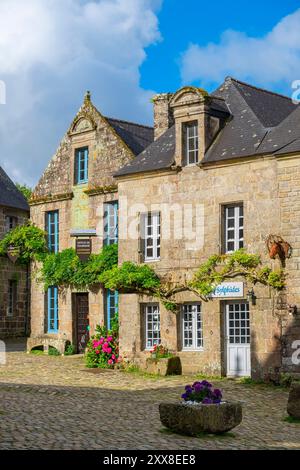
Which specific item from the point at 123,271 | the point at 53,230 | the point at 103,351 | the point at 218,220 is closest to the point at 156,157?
the point at 218,220

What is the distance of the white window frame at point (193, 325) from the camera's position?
21781mm

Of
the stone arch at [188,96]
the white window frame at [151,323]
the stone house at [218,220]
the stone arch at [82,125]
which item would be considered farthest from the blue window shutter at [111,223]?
the stone arch at [188,96]

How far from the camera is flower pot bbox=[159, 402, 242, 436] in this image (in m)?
11.8

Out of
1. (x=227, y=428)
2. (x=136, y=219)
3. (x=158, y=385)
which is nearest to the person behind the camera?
(x=227, y=428)

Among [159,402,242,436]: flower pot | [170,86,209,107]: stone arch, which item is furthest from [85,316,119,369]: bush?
[159,402,242,436]: flower pot

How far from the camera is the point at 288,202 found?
65.1ft

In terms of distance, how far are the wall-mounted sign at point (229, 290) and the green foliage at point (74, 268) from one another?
186 inches

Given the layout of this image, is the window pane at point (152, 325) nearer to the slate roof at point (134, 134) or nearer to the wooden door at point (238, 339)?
the wooden door at point (238, 339)

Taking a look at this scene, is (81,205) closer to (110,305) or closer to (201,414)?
(110,305)

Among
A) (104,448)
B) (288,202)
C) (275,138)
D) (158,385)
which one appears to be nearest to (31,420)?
(104,448)

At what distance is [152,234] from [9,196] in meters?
12.7

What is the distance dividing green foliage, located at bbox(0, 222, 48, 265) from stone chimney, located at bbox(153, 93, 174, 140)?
5552 millimetres

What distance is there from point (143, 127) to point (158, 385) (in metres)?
12.4
